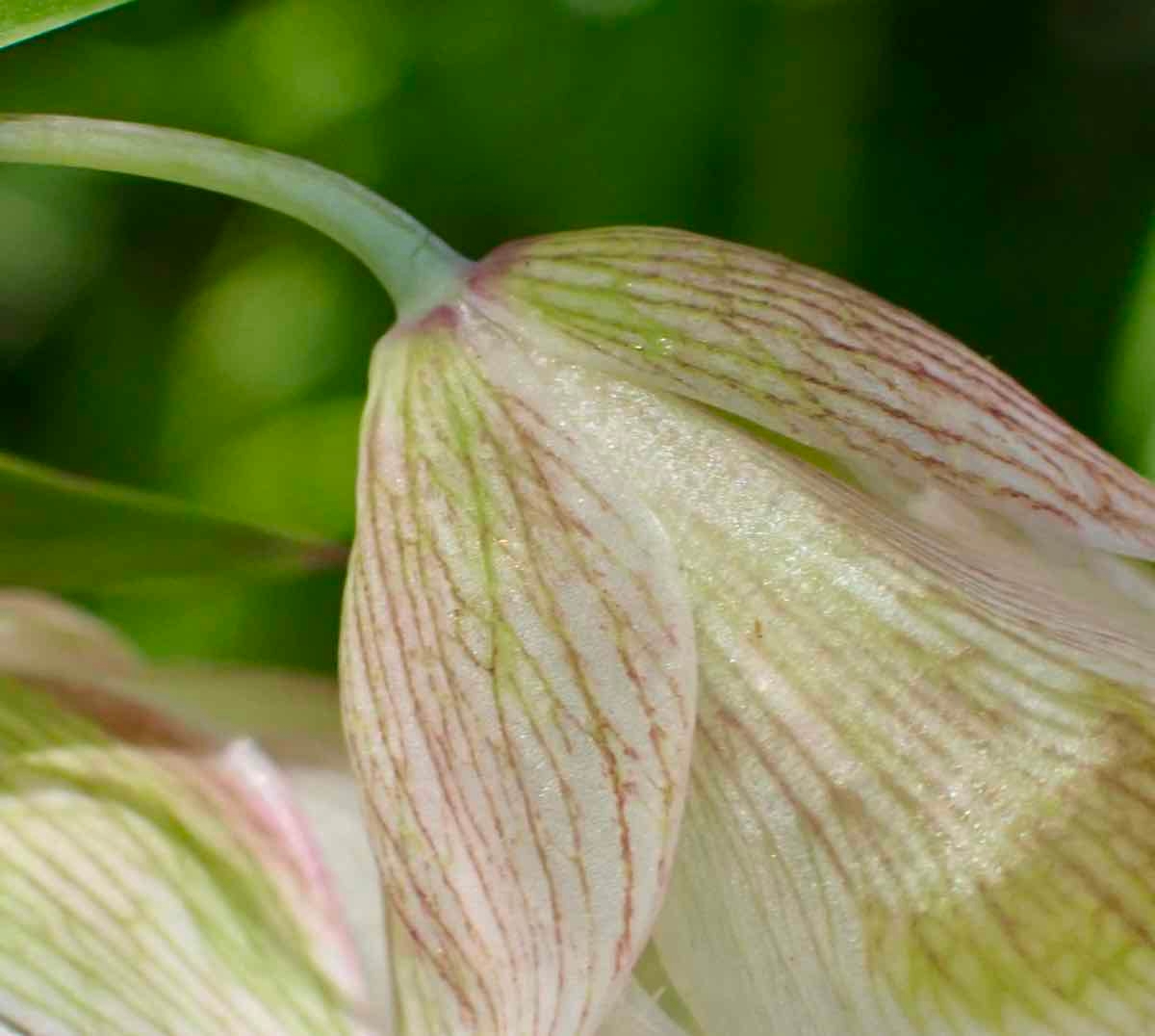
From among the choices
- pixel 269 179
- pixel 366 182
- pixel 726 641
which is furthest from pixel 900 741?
pixel 366 182

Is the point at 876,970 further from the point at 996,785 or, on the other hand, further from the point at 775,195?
the point at 775,195

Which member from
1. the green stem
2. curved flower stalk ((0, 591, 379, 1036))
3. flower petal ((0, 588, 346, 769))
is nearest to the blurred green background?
flower petal ((0, 588, 346, 769))

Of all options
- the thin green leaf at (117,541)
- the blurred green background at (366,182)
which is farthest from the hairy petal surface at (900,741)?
the blurred green background at (366,182)

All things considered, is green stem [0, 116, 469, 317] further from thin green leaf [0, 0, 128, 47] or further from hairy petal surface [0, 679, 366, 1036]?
hairy petal surface [0, 679, 366, 1036]

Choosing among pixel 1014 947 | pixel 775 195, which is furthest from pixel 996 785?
pixel 775 195

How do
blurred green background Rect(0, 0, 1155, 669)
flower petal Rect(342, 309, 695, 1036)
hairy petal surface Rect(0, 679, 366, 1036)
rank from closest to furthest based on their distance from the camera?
1. flower petal Rect(342, 309, 695, 1036)
2. hairy petal surface Rect(0, 679, 366, 1036)
3. blurred green background Rect(0, 0, 1155, 669)

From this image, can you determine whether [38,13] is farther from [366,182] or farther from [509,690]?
[366,182]

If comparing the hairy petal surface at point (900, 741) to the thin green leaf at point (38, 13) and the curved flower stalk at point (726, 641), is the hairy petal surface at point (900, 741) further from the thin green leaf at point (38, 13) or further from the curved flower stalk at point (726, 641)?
the thin green leaf at point (38, 13)
